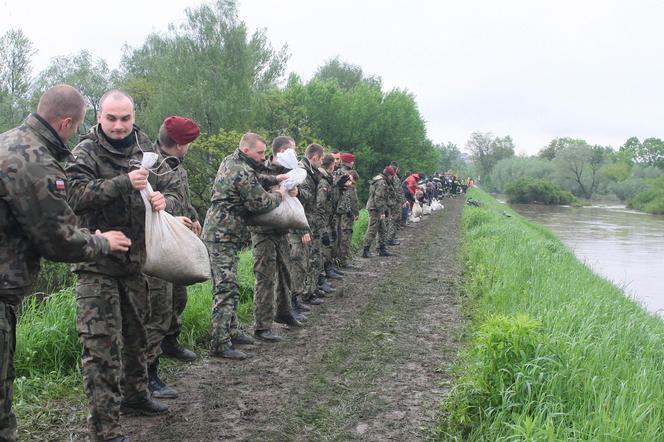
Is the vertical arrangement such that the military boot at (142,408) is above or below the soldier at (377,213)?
below

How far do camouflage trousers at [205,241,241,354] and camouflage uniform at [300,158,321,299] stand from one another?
215cm

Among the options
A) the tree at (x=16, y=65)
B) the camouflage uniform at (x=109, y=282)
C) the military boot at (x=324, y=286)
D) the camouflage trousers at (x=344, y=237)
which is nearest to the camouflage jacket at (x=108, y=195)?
the camouflage uniform at (x=109, y=282)

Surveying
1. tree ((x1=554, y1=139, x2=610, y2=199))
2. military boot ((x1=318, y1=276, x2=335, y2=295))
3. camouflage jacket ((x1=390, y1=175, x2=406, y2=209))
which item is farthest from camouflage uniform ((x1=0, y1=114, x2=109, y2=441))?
tree ((x1=554, y1=139, x2=610, y2=199))

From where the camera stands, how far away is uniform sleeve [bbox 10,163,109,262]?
102 inches

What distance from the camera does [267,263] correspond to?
5816 mm

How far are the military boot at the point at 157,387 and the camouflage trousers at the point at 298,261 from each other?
2.72 m

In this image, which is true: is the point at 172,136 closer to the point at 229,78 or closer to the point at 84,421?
the point at 84,421

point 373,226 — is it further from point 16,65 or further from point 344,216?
point 16,65

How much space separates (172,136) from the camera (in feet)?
14.9

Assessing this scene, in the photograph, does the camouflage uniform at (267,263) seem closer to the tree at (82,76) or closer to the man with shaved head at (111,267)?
the man with shaved head at (111,267)

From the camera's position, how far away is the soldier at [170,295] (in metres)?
4.18

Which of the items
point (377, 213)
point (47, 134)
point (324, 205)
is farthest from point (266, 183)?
point (377, 213)

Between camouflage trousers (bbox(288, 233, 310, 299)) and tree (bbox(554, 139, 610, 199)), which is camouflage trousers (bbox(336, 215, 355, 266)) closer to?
camouflage trousers (bbox(288, 233, 310, 299))

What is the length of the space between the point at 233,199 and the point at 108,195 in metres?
1.97
